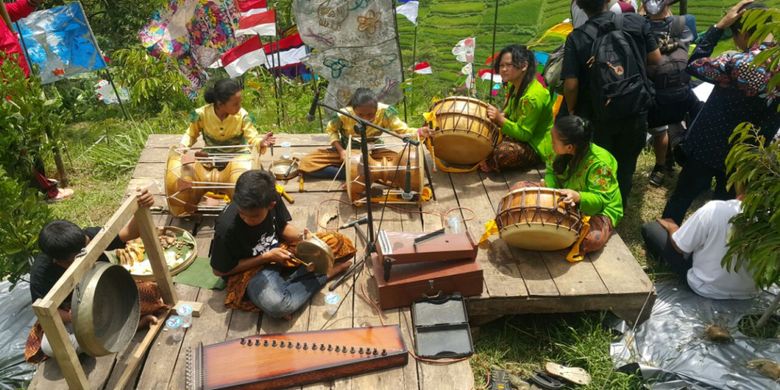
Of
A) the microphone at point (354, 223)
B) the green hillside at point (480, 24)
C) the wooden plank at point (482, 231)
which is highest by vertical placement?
the microphone at point (354, 223)

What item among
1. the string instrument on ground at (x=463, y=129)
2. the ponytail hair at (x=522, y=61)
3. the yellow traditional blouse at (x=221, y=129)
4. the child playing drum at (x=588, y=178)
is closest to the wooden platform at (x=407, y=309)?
the child playing drum at (x=588, y=178)

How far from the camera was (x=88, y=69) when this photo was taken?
21.9 ft

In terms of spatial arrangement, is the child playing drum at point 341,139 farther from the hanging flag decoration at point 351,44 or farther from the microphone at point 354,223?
the hanging flag decoration at point 351,44

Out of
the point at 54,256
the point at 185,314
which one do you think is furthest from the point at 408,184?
the point at 54,256

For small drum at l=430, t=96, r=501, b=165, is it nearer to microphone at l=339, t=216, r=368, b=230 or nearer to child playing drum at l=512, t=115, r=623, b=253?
child playing drum at l=512, t=115, r=623, b=253

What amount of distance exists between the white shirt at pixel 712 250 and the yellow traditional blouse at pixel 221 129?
3590 millimetres

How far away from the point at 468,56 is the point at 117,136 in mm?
4644

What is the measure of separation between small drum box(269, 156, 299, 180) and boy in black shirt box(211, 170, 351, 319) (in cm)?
145

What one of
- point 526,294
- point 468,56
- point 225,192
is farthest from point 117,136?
point 526,294

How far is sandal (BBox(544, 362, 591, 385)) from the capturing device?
11.7ft

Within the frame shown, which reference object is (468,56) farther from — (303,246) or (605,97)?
(303,246)

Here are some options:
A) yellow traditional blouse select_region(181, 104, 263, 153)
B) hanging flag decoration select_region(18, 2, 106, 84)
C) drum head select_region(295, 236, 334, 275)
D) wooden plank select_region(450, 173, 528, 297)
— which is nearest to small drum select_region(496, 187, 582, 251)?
wooden plank select_region(450, 173, 528, 297)

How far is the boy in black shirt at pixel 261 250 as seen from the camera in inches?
132

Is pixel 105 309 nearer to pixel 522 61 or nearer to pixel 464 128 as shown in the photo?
pixel 464 128
